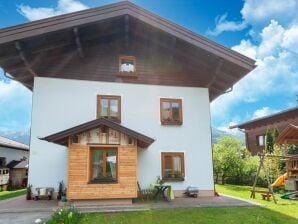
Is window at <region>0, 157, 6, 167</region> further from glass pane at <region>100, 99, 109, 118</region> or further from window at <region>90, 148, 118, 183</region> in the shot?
window at <region>90, 148, 118, 183</region>

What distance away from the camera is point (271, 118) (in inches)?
949

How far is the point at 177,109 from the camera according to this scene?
43.3 feet

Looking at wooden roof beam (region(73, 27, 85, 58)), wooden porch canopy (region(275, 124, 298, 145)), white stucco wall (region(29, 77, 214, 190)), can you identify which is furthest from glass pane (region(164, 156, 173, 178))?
wooden porch canopy (region(275, 124, 298, 145))

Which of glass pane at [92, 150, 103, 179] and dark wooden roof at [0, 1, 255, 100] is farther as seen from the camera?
dark wooden roof at [0, 1, 255, 100]

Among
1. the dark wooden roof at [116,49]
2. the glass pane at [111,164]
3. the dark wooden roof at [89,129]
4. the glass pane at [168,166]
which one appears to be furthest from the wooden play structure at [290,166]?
the glass pane at [111,164]

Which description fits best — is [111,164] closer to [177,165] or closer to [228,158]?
[177,165]

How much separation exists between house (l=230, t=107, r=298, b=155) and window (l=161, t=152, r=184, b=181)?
1303cm

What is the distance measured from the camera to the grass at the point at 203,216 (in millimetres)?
7812

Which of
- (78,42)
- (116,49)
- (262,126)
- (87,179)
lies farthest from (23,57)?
(262,126)

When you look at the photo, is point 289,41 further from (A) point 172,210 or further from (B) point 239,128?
(A) point 172,210

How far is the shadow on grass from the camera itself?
25.6ft

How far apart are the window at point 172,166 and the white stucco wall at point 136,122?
0.23 metres

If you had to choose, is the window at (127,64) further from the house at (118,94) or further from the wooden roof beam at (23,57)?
the wooden roof beam at (23,57)

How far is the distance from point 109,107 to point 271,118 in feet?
54.9
